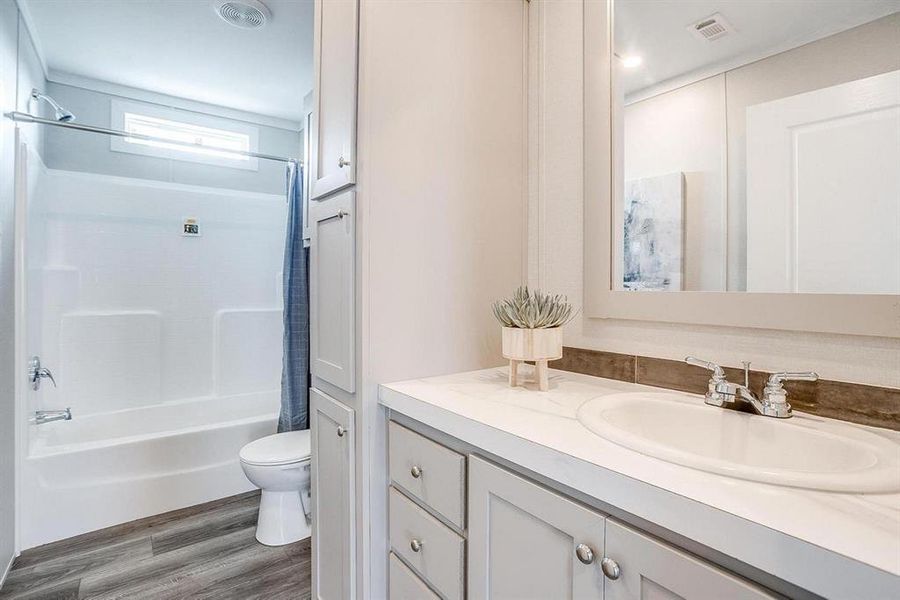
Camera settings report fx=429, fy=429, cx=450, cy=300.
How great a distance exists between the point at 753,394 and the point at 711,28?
86cm

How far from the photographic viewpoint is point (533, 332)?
3.60 feet

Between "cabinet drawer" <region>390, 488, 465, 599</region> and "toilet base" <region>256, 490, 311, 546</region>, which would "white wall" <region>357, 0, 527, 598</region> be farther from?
"toilet base" <region>256, 490, 311, 546</region>

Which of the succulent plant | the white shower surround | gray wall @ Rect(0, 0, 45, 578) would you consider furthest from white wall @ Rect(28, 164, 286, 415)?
the succulent plant

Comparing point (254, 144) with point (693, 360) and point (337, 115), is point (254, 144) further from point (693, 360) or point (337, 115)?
point (693, 360)

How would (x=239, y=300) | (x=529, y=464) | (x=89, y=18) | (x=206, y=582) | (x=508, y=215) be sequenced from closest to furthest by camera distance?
(x=529, y=464)
(x=508, y=215)
(x=206, y=582)
(x=89, y=18)
(x=239, y=300)

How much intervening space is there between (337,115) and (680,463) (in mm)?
1196

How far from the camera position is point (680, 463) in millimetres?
616

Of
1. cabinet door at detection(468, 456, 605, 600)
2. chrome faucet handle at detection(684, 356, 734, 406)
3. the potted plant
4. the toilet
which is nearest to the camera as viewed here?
cabinet door at detection(468, 456, 605, 600)

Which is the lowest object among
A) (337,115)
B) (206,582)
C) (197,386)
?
(206,582)

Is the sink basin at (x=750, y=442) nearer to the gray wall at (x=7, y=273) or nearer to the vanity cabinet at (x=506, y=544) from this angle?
the vanity cabinet at (x=506, y=544)

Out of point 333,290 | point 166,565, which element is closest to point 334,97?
point 333,290

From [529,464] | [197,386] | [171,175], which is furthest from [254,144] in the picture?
[529,464]

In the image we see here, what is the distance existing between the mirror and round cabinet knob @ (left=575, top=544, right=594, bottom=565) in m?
0.67

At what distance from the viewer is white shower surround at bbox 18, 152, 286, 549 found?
2.06 meters
